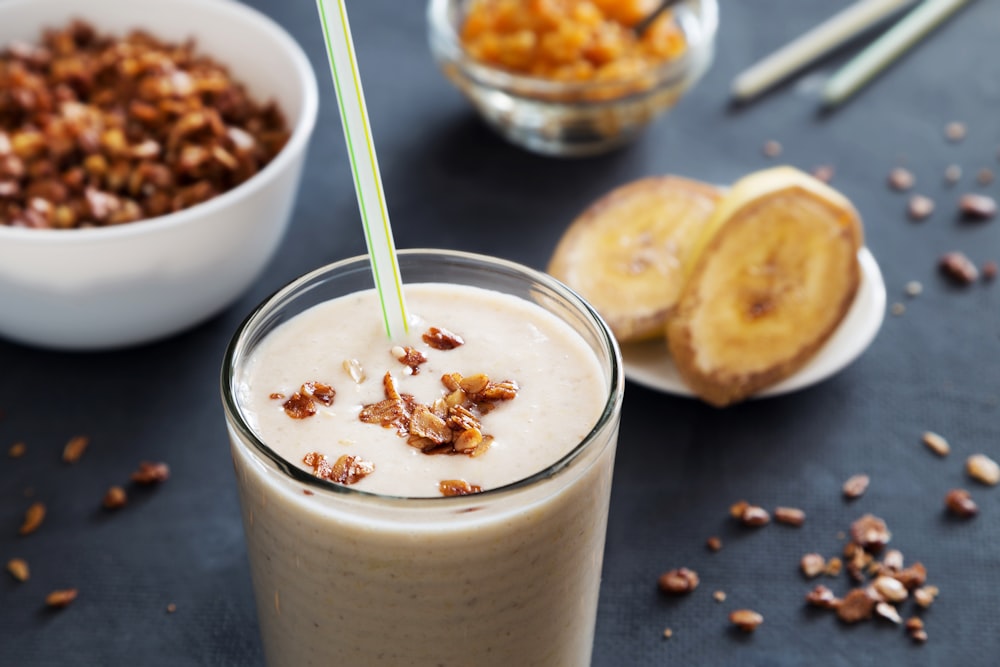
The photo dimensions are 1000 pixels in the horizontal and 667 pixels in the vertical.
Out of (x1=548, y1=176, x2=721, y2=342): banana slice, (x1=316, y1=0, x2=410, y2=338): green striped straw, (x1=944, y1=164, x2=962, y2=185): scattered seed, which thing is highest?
(x1=316, y1=0, x2=410, y2=338): green striped straw

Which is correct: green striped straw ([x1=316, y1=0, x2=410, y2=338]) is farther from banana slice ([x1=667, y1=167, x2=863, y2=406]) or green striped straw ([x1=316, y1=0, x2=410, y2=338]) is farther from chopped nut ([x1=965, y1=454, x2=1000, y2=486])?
chopped nut ([x1=965, y1=454, x2=1000, y2=486])

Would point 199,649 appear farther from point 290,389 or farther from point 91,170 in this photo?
point 91,170

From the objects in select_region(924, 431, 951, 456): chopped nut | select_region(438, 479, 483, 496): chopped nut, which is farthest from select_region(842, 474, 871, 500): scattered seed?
select_region(438, 479, 483, 496): chopped nut

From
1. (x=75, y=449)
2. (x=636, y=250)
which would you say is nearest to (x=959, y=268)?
(x=636, y=250)

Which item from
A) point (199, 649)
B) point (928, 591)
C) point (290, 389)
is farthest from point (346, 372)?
point (928, 591)

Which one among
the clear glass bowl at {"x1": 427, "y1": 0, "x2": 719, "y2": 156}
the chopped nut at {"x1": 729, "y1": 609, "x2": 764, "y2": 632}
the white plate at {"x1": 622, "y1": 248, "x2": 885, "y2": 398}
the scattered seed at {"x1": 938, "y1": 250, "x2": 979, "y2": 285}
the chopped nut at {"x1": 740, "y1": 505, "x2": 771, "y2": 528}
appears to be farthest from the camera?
the clear glass bowl at {"x1": 427, "y1": 0, "x2": 719, "y2": 156}

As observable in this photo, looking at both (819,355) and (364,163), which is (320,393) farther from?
(819,355)
